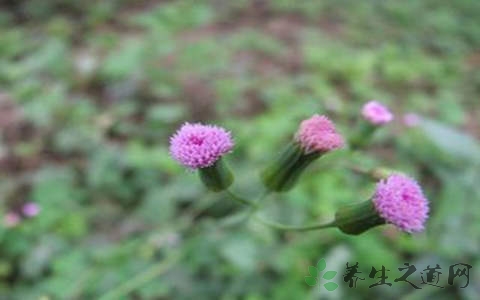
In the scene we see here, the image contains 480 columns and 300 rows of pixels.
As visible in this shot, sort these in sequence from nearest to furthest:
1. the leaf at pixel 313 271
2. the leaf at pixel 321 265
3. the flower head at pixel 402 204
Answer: the flower head at pixel 402 204 → the leaf at pixel 313 271 → the leaf at pixel 321 265

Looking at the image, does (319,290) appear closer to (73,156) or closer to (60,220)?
(60,220)

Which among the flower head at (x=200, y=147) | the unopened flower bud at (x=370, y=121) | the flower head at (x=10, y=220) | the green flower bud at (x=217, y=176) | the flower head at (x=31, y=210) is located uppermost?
the flower head at (x=10, y=220)

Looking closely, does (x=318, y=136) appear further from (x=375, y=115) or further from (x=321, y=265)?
(x=321, y=265)

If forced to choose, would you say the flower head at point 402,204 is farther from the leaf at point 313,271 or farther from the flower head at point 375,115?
the leaf at point 313,271

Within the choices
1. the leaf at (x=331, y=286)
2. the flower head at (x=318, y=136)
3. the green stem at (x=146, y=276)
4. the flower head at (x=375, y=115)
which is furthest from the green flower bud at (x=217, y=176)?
the leaf at (x=331, y=286)

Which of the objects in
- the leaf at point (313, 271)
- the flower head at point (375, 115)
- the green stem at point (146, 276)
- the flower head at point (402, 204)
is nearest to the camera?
the flower head at point (402, 204)

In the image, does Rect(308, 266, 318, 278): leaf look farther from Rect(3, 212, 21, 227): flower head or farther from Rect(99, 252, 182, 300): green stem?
Rect(3, 212, 21, 227): flower head

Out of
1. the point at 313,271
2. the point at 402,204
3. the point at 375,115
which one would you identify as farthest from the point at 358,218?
the point at 313,271
